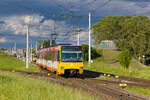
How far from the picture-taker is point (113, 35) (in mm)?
73562

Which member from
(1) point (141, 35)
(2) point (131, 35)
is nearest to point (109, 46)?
(1) point (141, 35)

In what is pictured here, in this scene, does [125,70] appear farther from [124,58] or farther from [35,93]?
[35,93]

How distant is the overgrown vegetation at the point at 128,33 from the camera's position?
61312 mm

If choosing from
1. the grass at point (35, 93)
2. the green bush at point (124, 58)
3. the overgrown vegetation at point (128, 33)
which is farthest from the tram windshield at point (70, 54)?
the overgrown vegetation at point (128, 33)

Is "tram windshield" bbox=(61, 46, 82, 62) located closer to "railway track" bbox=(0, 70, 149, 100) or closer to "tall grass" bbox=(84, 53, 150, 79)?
"railway track" bbox=(0, 70, 149, 100)

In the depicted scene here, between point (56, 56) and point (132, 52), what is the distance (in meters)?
44.6

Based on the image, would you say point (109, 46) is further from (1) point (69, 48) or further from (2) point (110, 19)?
(2) point (110, 19)

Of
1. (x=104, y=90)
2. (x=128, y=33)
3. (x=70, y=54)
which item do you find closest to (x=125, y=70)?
(x=70, y=54)

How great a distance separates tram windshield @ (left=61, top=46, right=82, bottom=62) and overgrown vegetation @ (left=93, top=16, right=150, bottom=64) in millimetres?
40861

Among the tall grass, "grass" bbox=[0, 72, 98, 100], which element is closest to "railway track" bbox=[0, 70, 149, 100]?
"grass" bbox=[0, 72, 98, 100]

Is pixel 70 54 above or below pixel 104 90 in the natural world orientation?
above

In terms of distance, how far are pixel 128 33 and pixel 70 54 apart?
46290 mm

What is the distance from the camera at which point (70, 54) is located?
22.2 meters

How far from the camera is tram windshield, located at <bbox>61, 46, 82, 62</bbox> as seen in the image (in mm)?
22141
